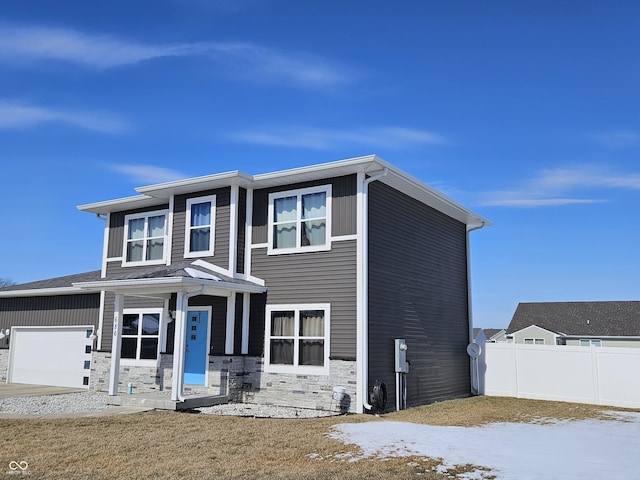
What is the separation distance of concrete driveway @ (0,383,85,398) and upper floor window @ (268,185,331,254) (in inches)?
302

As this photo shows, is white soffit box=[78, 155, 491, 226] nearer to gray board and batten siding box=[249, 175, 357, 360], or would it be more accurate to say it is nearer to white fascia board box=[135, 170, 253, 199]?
white fascia board box=[135, 170, 253, 199]

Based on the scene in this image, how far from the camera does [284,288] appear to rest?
13102mm

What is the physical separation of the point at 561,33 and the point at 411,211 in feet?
17.6

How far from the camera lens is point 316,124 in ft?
44.6

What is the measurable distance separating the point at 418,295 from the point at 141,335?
7.51m

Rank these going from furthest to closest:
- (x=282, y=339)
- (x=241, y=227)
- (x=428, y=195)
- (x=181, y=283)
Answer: (x=428, y=195)
(x=241, y=227)
(x=282, y=339)
(x=181, y=283)

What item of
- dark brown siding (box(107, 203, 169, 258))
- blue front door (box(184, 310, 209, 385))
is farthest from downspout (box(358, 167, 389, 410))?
dark brown siding (box(107, 203, 169, 258))

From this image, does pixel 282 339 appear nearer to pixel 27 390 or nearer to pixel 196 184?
pixel 196 184

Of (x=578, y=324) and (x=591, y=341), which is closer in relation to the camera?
(x=591, y=341)

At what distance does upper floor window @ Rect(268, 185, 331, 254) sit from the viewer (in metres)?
12.8

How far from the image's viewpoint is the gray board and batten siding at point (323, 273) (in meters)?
12.1

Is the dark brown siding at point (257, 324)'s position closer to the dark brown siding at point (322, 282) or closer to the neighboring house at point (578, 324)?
the dark brown siding at point (322, 282)

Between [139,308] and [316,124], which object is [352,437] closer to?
[316,124]

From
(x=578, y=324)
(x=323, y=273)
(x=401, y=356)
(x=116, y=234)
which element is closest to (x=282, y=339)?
(x=323, y=273)
